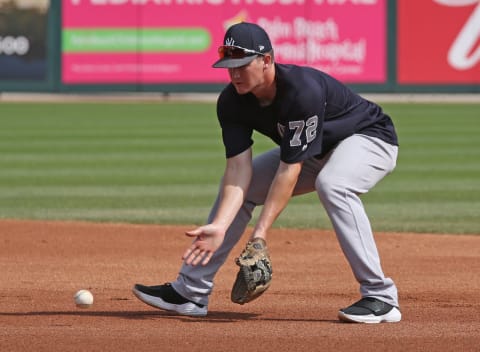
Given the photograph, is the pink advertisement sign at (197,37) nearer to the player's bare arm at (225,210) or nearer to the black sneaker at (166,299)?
the black sneaker at (166,299)

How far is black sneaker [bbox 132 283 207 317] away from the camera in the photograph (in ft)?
18.2

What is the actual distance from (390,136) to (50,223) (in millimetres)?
4562

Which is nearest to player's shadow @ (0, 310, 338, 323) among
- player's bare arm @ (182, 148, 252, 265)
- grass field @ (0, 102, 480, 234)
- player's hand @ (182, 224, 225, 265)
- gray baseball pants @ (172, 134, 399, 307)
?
gray baseball pants @ (172, 134, 399, 307)

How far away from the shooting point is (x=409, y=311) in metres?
5.72

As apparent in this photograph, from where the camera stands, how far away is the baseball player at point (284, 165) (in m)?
4.98

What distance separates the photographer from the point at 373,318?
5250mm

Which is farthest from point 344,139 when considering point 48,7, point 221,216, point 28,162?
point 48,7

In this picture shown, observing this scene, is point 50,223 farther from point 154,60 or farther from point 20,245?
point 154,60

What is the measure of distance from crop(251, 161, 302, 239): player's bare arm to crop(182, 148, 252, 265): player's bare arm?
0.17m

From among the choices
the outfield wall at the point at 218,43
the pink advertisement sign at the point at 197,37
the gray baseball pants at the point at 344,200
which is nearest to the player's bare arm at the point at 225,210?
the gray baseball pants at the point at 344,200

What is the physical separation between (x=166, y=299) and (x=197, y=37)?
2022 cm

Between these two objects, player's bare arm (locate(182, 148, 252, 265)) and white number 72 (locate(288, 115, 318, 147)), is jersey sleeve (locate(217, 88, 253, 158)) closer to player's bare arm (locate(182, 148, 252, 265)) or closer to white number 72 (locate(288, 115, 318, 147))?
player's bare arm (locate(182, 148, 252, 265))

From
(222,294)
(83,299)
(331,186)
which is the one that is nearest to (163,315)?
(83,299)

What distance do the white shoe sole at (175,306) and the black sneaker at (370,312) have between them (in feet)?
2.35
